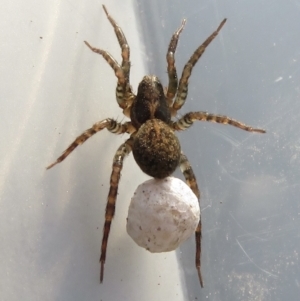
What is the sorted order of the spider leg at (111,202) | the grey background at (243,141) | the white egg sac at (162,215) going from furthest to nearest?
the grey background at (243,141) → the spider leg at (111,202) → the white egg sac at (162,215)

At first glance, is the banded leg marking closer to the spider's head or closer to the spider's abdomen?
the spider's head

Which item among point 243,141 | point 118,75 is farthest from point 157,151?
point 243,141

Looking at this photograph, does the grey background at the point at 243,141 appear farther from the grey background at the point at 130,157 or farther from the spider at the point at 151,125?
the spider at the point at 151,125

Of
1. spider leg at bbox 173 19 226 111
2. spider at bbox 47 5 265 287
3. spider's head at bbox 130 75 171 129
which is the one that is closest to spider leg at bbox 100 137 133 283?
spider at bbox 47 5 265 287

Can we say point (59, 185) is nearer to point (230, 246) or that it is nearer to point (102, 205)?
point (102, 205)

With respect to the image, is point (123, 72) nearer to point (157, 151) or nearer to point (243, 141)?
point (157, 151)

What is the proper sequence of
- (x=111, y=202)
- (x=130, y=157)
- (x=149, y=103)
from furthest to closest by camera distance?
1. (x=130, y=157)
2. (x=149, y=103)
3. (x=111, y=202)

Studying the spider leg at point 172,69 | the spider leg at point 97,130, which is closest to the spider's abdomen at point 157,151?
the spider leg at point 97,130

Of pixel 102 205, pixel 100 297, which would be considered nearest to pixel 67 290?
pixel 100 297
